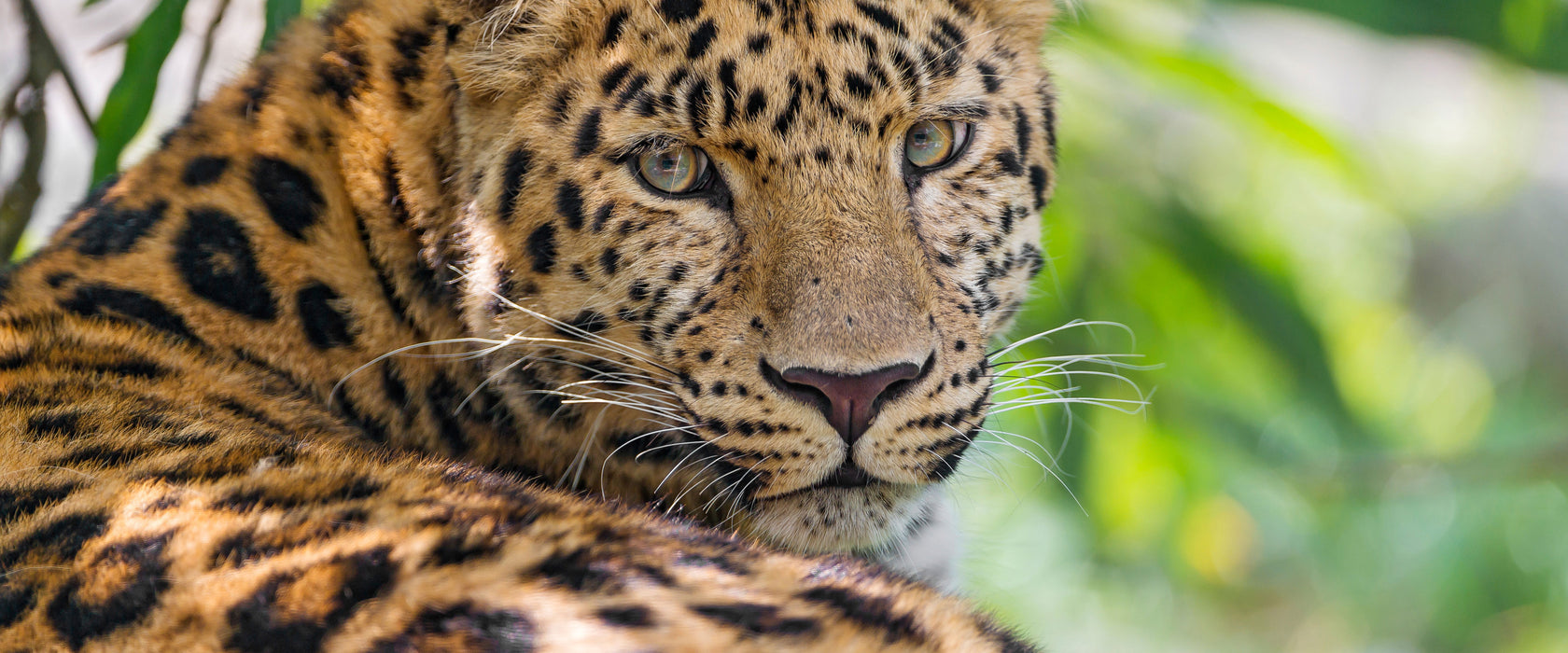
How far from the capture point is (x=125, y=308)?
2678 millimetres

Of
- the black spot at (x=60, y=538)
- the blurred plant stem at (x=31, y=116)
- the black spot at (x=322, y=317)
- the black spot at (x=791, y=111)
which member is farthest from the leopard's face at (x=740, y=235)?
the blurred plant stem at (x=31, y=116)

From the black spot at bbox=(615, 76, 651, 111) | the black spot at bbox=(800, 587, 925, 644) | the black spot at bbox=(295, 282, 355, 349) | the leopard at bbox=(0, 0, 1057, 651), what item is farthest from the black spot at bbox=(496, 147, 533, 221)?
the black spot at bbox=(800, 587, 925, 644)

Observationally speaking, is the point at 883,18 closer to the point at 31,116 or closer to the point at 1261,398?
the point at 31,116

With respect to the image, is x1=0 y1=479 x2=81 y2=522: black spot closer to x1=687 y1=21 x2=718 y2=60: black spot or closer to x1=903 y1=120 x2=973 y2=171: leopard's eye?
x1=687 y1=21 x2=718 y2=60: black spot

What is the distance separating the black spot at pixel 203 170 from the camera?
9.48 ft

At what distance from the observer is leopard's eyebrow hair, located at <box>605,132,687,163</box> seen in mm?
2850

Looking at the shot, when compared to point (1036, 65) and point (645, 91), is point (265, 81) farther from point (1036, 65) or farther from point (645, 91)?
point (1036, 65)

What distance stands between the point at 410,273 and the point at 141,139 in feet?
6.28

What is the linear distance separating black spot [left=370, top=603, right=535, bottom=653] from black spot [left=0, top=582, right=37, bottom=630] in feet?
1.94

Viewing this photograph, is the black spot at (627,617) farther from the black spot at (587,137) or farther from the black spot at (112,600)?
the black spot at (587,137)

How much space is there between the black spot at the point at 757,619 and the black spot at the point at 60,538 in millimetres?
946

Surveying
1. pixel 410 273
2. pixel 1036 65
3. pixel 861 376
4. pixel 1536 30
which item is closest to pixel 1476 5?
pixel 1536 30

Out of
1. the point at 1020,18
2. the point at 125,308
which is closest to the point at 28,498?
the point at 125,308

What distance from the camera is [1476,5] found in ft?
18.1
